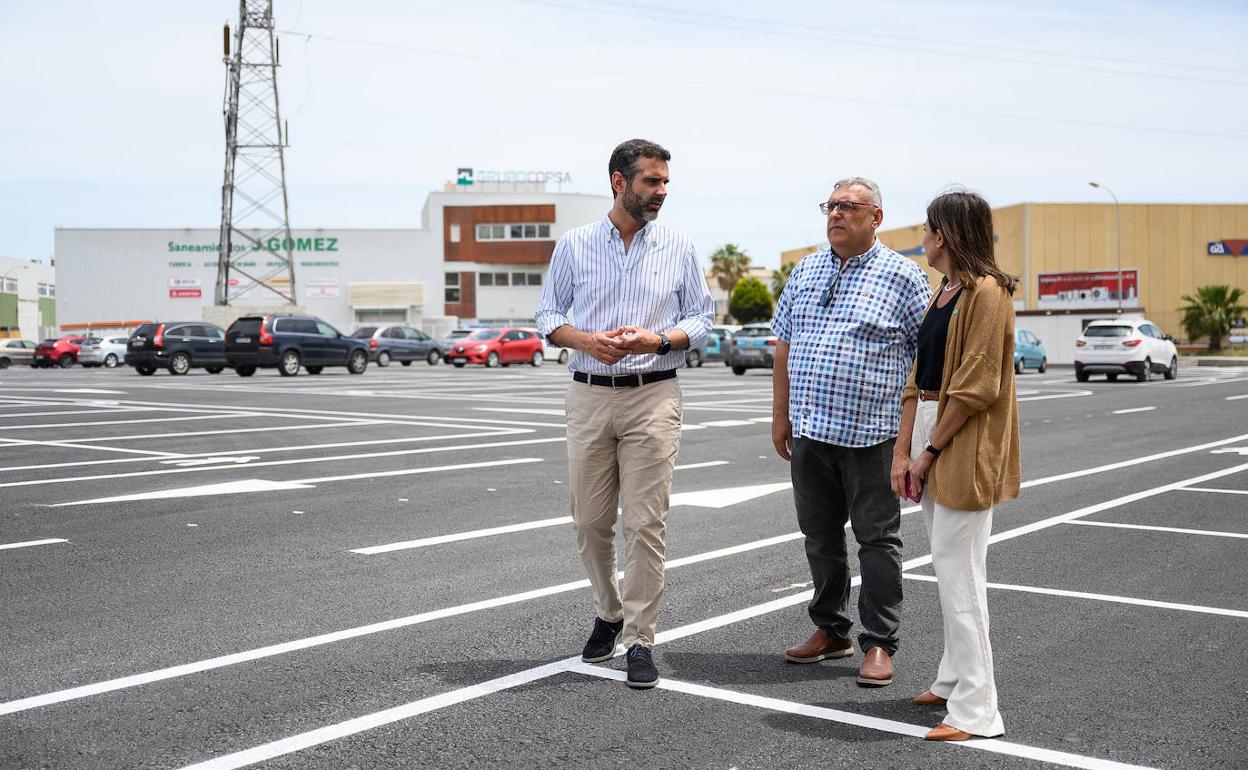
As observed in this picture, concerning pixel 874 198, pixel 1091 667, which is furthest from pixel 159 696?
pixel 1091 667

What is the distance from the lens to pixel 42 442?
14531 millimetres

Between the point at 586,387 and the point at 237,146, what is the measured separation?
54.5m

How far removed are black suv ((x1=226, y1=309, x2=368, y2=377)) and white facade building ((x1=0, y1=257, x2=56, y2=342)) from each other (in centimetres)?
8058

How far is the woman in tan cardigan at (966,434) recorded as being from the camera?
422 centimetres

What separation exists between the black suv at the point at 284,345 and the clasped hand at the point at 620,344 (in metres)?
30.9

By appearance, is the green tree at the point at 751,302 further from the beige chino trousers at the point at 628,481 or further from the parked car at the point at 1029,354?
the beige chino trousers at the point at 628,481

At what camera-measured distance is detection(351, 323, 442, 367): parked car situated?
4706 cm

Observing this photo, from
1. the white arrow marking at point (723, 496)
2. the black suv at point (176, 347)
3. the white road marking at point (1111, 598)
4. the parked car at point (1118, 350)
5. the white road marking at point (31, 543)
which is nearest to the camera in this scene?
the white road marking at point (1111, 598)

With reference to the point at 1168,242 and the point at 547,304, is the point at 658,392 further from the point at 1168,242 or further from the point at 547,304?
the point at 1168,242

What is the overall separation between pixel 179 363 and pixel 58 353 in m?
17.3

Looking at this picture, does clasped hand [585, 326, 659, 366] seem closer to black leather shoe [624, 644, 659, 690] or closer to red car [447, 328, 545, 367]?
black leather shoe [624, 644, 659, 690]

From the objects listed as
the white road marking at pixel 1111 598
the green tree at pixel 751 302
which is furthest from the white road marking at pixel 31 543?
the green tree at pixel 751 302

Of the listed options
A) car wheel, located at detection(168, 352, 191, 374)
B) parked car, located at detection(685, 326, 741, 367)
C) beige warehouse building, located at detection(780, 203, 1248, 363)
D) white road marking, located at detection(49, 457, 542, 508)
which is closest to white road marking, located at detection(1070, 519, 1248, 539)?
white road marking, located at detection(49, 457, 542, 508)

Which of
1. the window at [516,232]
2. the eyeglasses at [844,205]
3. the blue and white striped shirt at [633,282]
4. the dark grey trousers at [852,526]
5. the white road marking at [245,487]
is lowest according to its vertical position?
the white road marking at [245,487]
